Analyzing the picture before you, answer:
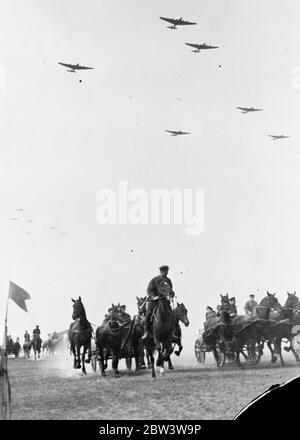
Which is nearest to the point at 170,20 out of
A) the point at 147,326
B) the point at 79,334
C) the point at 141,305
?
the point at 141,305

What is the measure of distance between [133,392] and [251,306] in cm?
225

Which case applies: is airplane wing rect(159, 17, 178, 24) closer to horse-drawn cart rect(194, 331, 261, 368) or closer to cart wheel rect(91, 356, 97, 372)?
horse-drawn cart rect(194, 331, 261, 368)

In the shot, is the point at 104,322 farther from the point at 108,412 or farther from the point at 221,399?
the point at 221,399

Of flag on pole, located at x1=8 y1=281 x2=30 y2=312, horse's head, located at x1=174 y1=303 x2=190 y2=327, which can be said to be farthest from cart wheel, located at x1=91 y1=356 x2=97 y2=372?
flag on pole, located at x1=8 y1=281 x2=30 y2=312

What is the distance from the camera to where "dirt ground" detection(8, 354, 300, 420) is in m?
7.03

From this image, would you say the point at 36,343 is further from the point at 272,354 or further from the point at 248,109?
the point at 248,109

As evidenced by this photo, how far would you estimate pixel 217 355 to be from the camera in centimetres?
855

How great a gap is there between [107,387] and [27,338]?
1.19m

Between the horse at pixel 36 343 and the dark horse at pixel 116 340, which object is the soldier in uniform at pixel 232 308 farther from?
the horse at pixel 36 343

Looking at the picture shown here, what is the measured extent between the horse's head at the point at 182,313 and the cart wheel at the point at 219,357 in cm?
113

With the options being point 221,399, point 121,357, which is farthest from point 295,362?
point 121,357

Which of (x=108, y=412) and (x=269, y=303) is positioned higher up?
(x=269, y=303)

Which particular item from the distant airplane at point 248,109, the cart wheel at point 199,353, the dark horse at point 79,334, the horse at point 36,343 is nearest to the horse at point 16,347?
the horse at point 36,343
